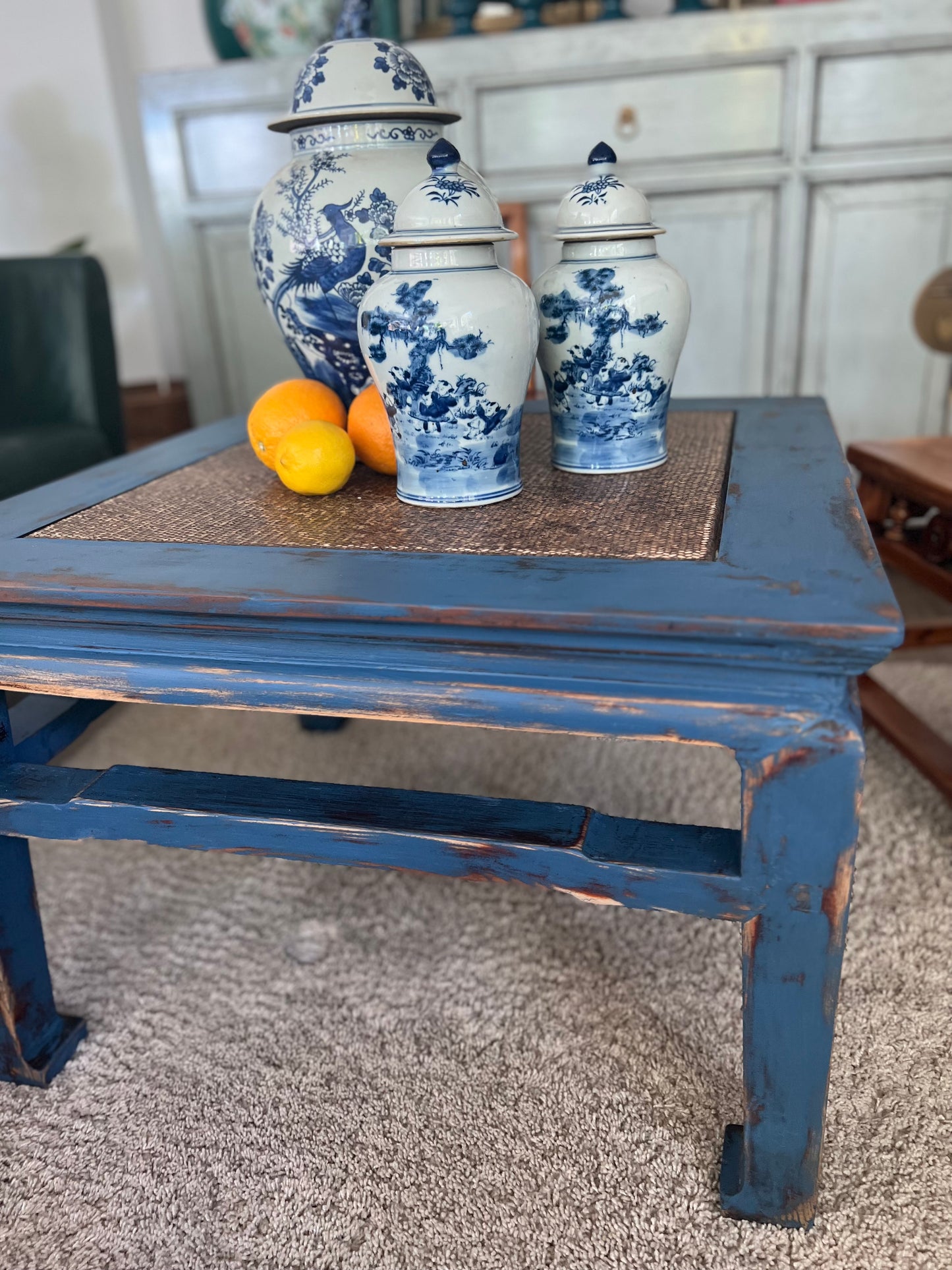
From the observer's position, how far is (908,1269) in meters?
0.65

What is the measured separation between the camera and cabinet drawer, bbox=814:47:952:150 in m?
1.83

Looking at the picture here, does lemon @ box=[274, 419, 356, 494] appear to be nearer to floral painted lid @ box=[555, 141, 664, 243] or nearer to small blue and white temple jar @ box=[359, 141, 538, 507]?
small blue and white temple jar @ box=[359, 141, 538, 507]

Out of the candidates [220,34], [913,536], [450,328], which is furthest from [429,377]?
[220,34]

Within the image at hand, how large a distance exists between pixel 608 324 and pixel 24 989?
2.48 feet

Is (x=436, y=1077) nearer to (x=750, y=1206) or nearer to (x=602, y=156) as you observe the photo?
(x=750, y=1206)

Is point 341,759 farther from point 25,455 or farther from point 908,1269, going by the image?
point 908,1269

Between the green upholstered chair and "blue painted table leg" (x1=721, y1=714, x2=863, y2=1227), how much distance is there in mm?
1312

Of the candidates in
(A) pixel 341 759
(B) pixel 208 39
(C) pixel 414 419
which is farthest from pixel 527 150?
(C) pixel 414 419

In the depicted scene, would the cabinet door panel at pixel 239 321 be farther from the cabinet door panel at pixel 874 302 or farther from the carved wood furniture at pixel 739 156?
the cabinet door panel at pixel 874 302

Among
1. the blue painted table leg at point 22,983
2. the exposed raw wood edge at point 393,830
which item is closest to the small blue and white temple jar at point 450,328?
the exposed raw wood edge at point 393,830

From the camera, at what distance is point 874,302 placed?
78.5 inches

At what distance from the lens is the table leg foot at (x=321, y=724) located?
56.9 inches

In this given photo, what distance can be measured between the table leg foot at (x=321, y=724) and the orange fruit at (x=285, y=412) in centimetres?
64

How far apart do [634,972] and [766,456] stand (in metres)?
A: 0.51
